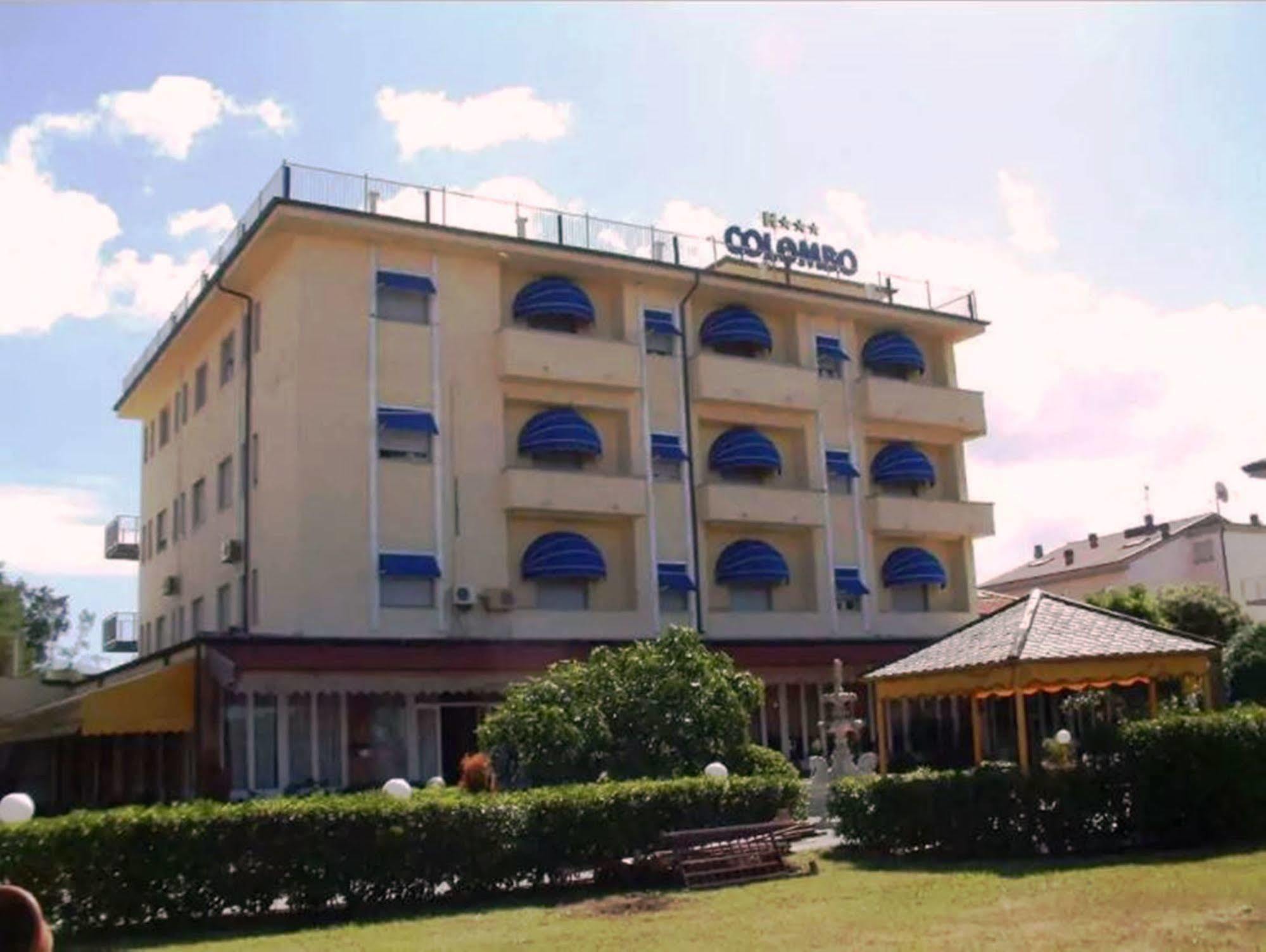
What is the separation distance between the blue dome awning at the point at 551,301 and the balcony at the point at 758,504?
5653mm

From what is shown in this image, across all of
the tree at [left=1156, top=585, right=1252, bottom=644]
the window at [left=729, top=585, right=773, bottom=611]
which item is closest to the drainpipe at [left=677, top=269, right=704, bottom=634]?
the window at [left=729, top=585, right=773, bottom=611]

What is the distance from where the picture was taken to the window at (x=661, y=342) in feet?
116

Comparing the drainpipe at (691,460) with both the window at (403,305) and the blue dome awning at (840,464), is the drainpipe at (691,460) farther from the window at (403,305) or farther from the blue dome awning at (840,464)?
the window at (403,305)

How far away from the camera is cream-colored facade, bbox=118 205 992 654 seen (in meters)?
29.9

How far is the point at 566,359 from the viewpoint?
1293 inches

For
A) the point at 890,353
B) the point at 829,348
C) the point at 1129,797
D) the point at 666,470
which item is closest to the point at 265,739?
the point at 666,470

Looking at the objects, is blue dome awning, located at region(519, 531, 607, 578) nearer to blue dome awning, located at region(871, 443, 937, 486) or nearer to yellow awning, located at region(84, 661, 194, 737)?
yellow awning, located at region(84, 661, 194, 737)

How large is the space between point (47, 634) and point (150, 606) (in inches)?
1570

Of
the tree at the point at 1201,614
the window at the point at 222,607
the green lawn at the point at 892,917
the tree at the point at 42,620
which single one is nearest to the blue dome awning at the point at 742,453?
the window at the point at 222,607

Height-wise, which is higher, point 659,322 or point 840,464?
point 659,322

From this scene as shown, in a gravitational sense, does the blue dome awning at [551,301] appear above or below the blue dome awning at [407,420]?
above

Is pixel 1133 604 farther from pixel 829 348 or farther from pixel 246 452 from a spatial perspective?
pixel 246 452

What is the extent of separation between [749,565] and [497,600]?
751 centimetres

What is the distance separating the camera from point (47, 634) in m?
75.9
